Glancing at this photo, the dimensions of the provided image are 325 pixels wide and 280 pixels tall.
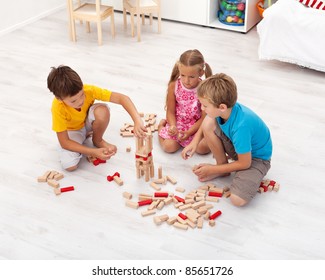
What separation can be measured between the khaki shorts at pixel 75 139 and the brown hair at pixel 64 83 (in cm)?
26

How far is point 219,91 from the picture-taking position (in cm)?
217

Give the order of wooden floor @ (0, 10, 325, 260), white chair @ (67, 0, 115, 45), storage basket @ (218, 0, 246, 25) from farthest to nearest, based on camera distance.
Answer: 1. storage basket @ (218, 0, 246, 25)
2. white chair @ (67, 0, 115, 45)
3. wooden floor @ (0, 10, 325, 260)

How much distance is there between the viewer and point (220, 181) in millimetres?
2492

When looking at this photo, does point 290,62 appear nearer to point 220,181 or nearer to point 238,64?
point 238,64

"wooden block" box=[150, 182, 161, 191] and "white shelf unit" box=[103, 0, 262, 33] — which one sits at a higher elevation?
"white shelf unit" box=[103, 0, 262, 33]

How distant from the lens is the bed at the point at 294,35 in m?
3.40

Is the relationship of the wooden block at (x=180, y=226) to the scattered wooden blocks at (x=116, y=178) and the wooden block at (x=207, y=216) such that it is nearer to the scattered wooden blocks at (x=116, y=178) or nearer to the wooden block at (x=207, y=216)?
the wooden block at (x=207, y=216)

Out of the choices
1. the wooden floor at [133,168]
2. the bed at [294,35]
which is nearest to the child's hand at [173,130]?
the wooden floor at [133,168]

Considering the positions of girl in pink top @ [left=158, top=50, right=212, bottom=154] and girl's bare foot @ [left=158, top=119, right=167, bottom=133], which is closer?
girl in pink top @ [left=158, top=50, right=212, bottom=154]

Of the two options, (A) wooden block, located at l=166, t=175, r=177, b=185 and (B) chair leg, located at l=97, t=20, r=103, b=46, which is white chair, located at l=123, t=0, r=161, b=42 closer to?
(B) chair leg, located at l=97, t=20, r=103, b=46

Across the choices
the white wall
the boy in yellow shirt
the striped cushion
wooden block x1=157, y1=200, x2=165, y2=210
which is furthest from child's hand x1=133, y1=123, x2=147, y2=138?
the white wall

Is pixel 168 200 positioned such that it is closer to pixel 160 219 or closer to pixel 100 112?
pixel 160 219

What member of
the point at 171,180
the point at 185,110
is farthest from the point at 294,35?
the point at 171,180

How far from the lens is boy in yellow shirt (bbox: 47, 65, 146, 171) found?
2330 millimetres
